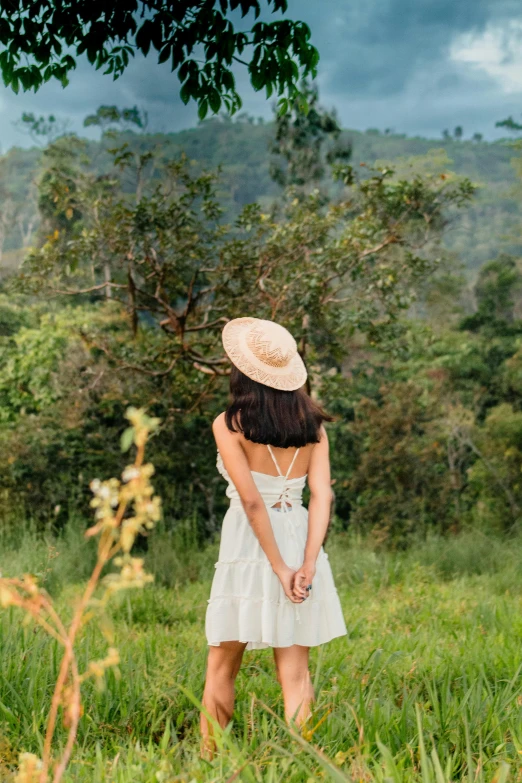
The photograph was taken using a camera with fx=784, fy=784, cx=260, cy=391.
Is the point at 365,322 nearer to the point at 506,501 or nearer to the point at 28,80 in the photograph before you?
the point at 28,80

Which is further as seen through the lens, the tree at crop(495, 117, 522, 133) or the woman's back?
the tree at crop(495, 117, 522, 133)

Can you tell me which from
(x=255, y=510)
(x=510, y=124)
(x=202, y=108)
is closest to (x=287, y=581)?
(x=255, y=510)

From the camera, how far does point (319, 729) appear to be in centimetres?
269

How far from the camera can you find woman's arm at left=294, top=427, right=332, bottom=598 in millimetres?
→ 2787

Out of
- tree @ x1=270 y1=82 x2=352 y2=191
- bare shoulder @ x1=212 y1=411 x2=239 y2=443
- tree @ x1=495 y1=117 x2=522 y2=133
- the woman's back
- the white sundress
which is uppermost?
tree @ x1=495 y1=117 x2=522 y2=133

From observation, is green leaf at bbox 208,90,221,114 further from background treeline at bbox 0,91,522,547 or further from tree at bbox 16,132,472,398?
tree at bbox 16,132,472,398

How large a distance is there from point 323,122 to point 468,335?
9366 mm

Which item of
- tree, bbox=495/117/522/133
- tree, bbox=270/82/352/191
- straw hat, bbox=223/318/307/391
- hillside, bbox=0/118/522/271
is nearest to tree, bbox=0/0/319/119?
straw hat, bbox=223/318/307/391

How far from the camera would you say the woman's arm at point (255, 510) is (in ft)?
9.10

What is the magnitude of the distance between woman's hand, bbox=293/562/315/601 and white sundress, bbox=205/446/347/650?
51 millimetres

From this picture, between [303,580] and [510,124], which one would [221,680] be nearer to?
[303,580]

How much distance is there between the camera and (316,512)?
2930 mm

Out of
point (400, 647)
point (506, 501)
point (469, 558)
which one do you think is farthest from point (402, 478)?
point (400, 647)

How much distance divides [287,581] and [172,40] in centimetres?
265
